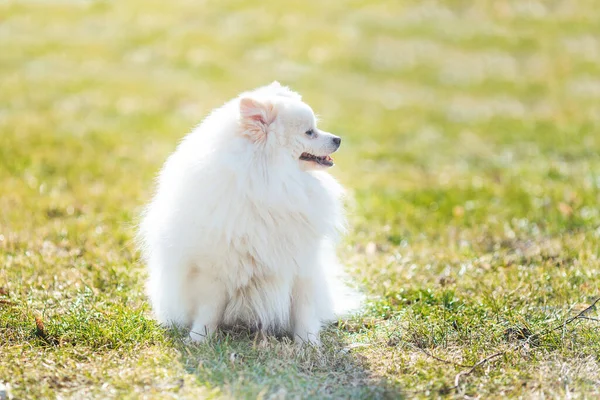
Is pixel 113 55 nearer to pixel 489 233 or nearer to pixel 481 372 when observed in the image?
pixel 489 233

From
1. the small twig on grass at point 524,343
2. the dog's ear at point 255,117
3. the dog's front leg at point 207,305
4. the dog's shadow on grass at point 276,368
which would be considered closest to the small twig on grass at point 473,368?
the small twig on grass at point 524,343

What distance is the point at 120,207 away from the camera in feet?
23.1

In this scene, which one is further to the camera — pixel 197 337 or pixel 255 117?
pixel 197 337

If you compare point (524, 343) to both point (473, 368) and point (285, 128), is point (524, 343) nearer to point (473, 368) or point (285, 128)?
point (473, 368)

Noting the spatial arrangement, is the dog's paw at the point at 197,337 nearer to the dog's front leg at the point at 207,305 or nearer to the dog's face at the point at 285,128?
the dog's front leg at the point at 207,305

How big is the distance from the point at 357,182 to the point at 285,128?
451 centimetres

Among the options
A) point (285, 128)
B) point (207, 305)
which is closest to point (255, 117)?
point (285, 128)

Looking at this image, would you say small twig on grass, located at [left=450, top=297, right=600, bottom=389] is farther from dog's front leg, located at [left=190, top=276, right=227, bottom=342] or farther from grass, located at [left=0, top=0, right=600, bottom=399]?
dog's front leg, located at [left=190, top=276, right=227, bottom=342]

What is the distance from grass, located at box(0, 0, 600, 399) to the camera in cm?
374

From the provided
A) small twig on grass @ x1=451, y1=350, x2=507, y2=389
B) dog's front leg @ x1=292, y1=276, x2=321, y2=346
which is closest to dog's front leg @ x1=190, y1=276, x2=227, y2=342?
dog's front leg @ x1=292, y1=276, x2=321, y2=346

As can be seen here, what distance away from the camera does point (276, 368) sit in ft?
12.2

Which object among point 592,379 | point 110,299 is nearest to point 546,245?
point 592,379

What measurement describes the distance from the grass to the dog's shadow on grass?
16 millimetres

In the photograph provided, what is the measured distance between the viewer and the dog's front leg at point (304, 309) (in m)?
4.21
